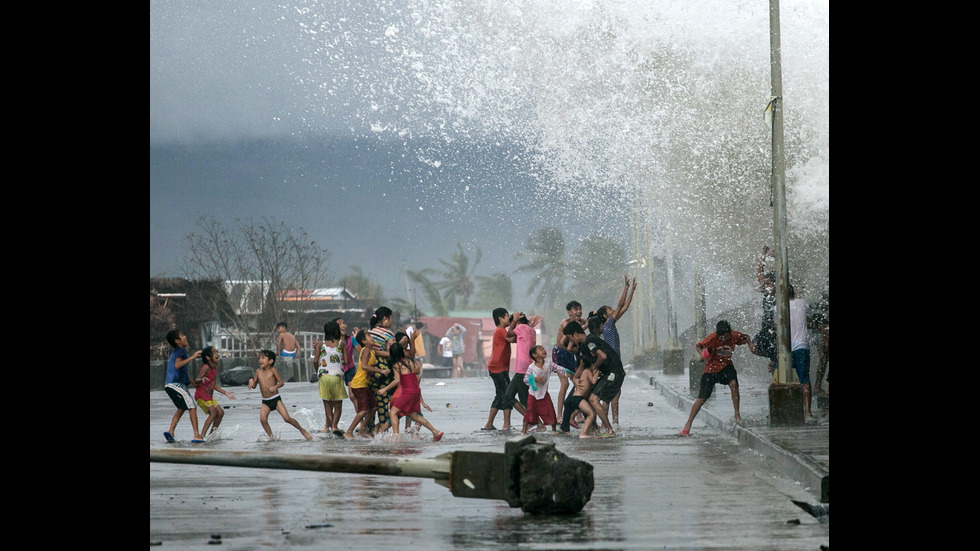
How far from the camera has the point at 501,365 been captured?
541 inches

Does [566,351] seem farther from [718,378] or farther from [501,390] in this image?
[718,378]

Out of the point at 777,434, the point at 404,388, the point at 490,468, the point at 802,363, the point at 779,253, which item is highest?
the point at 779,253

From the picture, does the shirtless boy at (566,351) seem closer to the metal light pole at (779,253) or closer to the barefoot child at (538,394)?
the barefoot child at (538,394)

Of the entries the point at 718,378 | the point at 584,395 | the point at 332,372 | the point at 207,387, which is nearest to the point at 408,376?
the point at 332,372

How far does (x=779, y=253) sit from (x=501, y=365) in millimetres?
3539

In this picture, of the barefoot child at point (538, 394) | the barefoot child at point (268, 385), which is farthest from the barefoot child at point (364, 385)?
the barefoot child at point (538, 394)

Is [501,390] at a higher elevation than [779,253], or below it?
below

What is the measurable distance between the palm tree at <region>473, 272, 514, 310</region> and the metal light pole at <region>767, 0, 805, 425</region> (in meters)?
75.6

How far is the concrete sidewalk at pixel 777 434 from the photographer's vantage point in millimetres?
8545

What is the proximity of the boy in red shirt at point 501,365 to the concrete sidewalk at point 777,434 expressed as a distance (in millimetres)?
2265

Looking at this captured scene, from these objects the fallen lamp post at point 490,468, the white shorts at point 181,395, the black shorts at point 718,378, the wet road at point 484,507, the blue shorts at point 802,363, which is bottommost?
the wet road at point 484,507

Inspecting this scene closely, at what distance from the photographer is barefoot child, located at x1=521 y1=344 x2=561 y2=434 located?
1277 cm
